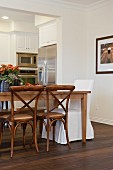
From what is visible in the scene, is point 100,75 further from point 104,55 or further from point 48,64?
point 48,64

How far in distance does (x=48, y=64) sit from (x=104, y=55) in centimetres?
144

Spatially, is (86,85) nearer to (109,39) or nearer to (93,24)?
(109,39)

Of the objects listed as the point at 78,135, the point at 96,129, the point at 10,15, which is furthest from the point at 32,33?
the point at 78,135

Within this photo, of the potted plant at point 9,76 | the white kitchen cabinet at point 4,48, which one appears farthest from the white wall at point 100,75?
the white kitchen cabinet at point 4,48

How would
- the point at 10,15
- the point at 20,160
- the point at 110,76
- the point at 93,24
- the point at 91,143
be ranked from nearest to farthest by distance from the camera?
the point at 20,160 → the point at 91,143 → the point at 110,76 → the point at 93,24 → the point at 10,15

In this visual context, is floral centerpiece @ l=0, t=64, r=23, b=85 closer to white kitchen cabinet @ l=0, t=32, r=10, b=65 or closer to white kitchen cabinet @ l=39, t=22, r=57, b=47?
white kitchen cabinet @ l=39, t=22, r=57, b=47

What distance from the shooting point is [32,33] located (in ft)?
29.8

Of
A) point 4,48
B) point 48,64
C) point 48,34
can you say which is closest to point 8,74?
point 48,64

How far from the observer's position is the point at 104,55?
6.30m

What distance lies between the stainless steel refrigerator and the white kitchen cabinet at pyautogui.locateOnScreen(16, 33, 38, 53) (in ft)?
6.26

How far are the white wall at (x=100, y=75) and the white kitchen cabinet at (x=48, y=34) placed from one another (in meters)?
0.88

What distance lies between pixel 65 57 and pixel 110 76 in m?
1.18

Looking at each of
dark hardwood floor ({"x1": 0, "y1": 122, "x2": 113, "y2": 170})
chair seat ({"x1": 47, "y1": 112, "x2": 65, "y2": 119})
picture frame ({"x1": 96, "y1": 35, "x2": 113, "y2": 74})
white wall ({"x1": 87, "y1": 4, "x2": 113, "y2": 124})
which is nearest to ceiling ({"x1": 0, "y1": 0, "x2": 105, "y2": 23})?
white wall ({"x1": 87, "y1": 4, "x2": 113, "y2": 124})

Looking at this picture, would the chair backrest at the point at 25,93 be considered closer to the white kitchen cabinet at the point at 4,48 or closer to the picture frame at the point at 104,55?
the picture frame at the point at 104,55
